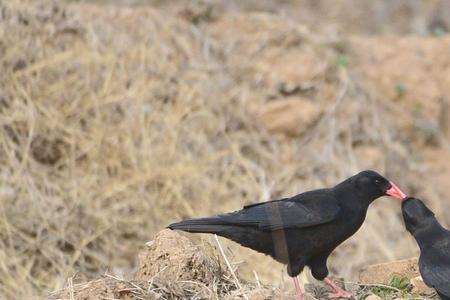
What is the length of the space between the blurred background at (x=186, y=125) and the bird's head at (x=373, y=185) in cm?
246

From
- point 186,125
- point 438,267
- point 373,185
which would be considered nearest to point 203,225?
point 373,185

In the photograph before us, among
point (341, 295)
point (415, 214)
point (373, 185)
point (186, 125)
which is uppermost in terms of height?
point (373, 185)

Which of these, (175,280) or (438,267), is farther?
(438,267)

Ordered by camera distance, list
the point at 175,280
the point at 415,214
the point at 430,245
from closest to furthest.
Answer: the point at 175,280 → the point at 430,245 → the point at 415,214

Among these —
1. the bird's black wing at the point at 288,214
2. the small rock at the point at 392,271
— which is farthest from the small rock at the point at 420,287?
the bird's black wing at the point at 288,214

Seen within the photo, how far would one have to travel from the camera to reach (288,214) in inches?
274

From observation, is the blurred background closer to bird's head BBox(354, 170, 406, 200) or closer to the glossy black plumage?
the glossy black plumage

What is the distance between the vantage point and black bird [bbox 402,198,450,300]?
246 inches

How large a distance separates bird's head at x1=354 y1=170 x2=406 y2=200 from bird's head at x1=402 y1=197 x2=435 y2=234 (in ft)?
0.50

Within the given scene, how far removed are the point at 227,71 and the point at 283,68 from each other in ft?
2.50

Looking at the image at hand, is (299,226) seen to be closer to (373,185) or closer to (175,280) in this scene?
(373,185)

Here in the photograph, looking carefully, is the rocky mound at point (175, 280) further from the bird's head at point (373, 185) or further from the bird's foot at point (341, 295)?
the bird's head at point (373, 185)

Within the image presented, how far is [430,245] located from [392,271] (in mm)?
346

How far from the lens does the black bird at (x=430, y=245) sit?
6.24 m
